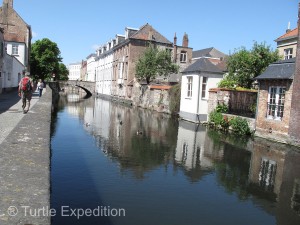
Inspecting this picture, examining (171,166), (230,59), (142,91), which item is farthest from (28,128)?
(142,91)

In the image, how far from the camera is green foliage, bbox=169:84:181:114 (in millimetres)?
30188

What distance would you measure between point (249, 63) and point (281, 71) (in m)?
8.69

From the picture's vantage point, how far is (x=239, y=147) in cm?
1574

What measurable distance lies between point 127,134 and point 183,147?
4047 mm

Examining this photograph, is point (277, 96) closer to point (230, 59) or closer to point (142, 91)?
point (230, 59)

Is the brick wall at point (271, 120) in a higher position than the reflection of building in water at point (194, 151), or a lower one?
higher

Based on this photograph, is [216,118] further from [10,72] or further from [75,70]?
[75,70]

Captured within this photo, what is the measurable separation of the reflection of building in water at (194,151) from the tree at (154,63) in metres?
21.3

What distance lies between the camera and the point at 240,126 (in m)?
20.2

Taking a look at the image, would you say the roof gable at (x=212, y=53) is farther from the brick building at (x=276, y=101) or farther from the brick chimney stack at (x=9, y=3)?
the brick building at (x=276, y=101)

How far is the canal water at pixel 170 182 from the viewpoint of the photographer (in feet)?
23.5

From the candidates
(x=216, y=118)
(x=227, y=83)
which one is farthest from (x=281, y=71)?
(x=227, y=83)

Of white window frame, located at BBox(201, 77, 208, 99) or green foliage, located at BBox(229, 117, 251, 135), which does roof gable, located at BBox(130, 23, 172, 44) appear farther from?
green foliage, located at BBox(229, 117, 251, 135)

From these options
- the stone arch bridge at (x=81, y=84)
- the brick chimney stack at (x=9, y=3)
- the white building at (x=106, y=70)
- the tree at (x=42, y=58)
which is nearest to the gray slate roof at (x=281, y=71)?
the brick chimney stack at (x=9, y=3)
